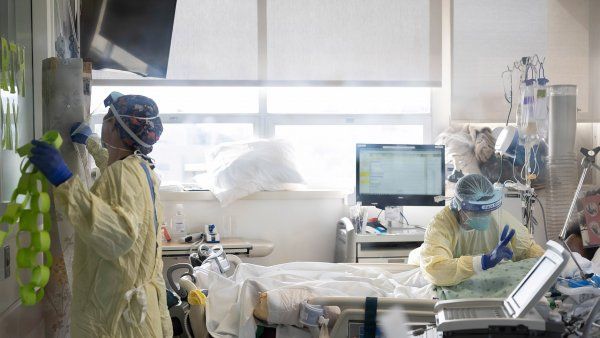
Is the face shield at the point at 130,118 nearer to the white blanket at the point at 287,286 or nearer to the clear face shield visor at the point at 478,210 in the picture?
the white blanket at the point at 287,286

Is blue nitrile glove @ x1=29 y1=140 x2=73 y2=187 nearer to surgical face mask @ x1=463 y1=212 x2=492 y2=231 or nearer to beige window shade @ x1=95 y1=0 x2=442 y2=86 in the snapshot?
surgical face mask @ x1=463 y1=212 x2=492 y2=231

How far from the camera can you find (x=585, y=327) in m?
2.07

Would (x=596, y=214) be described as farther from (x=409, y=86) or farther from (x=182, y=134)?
(x=182, y=134)

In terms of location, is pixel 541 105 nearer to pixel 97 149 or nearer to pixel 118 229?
pixel 97 149

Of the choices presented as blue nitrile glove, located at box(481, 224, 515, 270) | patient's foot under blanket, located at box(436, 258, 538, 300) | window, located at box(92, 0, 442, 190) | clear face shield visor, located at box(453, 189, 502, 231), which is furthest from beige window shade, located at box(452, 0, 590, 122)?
blue nitrile glove, located at box(481, 224, 515, 270)

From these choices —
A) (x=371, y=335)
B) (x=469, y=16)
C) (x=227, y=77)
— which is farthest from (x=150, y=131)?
(x=469, y=16)

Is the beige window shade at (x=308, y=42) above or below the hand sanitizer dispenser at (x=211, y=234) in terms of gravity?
above

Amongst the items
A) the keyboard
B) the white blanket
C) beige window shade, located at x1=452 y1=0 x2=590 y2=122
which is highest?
beige window shade, located at x1=452 y1=0 x2=590 y2=122

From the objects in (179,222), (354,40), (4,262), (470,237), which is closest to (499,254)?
(470,237)

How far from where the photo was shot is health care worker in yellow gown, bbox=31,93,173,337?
6.30 feet

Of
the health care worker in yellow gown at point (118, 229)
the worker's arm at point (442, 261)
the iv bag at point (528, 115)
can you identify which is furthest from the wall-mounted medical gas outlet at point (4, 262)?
the iv bag at point (528, 115)

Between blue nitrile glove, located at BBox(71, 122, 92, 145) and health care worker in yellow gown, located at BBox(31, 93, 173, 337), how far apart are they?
29cm

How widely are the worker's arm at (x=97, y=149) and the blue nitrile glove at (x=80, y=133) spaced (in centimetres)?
2

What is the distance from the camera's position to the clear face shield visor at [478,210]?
3189mm
